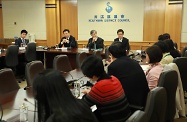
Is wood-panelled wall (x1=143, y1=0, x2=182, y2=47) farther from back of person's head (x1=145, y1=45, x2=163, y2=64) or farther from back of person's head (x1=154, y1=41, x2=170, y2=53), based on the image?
back of person's head (x1=145, y1=45, x2=163, y2=64)

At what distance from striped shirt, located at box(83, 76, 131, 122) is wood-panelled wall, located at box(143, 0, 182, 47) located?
694 cm

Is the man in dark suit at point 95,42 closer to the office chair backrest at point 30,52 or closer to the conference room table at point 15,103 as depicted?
the office chair backrest at point 30,52

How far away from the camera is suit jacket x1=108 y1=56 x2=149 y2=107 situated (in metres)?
2.60

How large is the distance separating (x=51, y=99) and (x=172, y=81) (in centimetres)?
167

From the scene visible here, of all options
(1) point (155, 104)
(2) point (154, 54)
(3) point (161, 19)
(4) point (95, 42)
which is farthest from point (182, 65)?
(3) point (161, 19)

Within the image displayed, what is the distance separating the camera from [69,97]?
Result: 1.41 meters

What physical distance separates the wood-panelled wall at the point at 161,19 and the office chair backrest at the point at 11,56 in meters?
4.72

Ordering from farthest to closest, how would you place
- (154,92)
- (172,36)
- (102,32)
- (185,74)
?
(102,32), (172,36), (185,74), (154,92)

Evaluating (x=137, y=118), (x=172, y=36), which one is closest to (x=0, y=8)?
(x=172, y=36)

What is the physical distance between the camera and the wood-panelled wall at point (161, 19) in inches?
325

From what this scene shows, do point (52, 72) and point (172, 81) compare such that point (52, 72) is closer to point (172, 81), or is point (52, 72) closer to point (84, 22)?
point (172, 81)

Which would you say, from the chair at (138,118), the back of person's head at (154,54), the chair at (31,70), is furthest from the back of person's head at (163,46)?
the chair at (138,118)

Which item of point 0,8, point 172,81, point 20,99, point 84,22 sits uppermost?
point 0,8

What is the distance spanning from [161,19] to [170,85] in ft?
21.0
